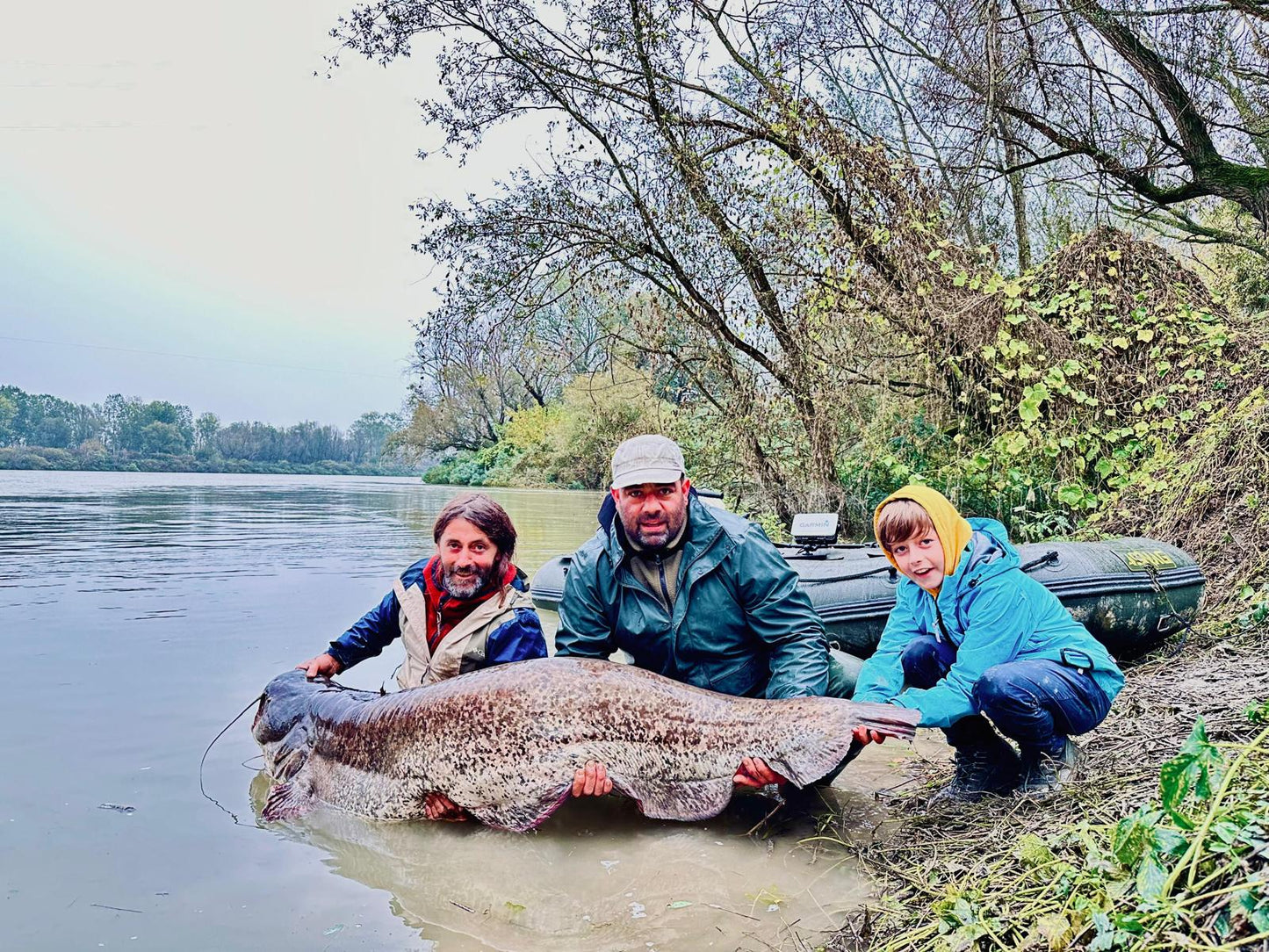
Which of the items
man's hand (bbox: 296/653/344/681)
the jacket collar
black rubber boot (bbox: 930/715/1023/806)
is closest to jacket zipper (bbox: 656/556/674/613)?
the jacket collar

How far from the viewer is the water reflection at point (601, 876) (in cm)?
290

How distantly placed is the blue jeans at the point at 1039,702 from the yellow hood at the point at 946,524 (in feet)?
1.39

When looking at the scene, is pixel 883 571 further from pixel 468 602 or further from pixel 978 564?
pixel 468 602

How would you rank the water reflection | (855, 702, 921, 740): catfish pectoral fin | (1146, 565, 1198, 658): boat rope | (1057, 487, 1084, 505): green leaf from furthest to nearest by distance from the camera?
(1057, 487, 1084, 505): green leaf → (1146, 565, 1198, 658): boat rope → (855, 702, 921, 740): catfish pectoral fin → the water reflection

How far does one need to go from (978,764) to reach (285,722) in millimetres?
3177

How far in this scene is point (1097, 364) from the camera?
8344 mm

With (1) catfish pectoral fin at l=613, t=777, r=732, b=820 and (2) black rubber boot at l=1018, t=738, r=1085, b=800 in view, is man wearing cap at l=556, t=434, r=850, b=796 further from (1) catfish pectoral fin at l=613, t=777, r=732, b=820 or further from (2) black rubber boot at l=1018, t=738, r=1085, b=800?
(2) black rubber boot at l=1018, t=738, r=1085, b=800

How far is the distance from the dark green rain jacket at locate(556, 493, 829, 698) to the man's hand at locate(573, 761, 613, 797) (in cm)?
57

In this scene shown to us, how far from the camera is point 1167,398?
25.9ft

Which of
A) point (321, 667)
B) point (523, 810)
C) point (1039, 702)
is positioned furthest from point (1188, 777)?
point (321, 667)

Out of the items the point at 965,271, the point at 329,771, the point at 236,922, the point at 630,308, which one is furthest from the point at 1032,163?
the point at 236,922

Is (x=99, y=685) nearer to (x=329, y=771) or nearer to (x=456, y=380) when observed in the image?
(x=329, y=771)

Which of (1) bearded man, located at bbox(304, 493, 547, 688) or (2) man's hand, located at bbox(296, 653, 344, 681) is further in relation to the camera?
(2) man's hand, located at bbox(296, 653, 344, 681)

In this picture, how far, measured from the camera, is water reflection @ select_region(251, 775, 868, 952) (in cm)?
290
